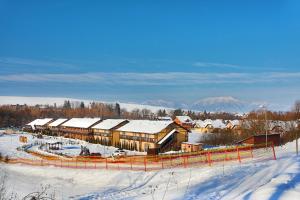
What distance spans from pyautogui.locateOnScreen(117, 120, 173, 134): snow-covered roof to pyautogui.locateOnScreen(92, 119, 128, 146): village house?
2443 millimetres

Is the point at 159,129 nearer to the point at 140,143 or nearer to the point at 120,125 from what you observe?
the point at 140,143

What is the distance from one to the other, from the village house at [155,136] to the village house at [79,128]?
19884 mm

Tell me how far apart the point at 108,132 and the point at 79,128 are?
59.4ft

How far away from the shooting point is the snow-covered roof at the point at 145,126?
68.3 m

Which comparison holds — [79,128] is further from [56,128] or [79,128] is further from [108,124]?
[56,128]

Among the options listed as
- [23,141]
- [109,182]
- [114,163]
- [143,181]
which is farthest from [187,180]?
[23,141]

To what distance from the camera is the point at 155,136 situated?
66.8m

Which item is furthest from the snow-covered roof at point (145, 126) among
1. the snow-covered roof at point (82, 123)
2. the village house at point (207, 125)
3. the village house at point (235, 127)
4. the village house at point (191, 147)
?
the village house at point (207, 125)

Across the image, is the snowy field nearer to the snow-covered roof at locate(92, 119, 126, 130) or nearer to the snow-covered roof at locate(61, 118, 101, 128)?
the snow-covered roof at locate(92, 119, 126, 130)

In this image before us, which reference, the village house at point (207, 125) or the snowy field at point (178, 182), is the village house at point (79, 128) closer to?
the village house at point (207, 125)

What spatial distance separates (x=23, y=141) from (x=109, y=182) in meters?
65.7

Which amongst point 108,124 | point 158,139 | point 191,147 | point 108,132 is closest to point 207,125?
point 108,124

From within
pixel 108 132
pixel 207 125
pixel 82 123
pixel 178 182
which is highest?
pixel 82 123

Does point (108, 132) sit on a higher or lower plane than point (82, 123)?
lower
